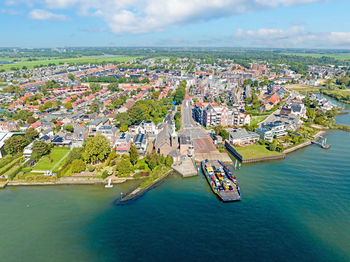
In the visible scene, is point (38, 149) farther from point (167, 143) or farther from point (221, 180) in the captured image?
point (221, 180)

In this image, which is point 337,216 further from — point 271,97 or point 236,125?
point 271,97

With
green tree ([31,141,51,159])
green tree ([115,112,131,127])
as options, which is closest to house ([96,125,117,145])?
green tree ([115,112,131,127])

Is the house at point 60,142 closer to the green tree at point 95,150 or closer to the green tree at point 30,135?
the green tree at point 30,135

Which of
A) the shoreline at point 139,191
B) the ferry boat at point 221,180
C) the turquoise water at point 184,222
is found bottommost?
the turquoise water at point 184,222

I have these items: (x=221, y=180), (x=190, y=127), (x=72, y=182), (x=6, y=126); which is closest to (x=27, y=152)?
(x=72, y=182)

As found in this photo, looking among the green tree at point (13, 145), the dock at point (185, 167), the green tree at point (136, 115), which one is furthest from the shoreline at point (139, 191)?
the green tree at point (13, 145)

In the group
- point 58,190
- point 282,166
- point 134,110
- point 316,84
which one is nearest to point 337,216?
point 282,166
